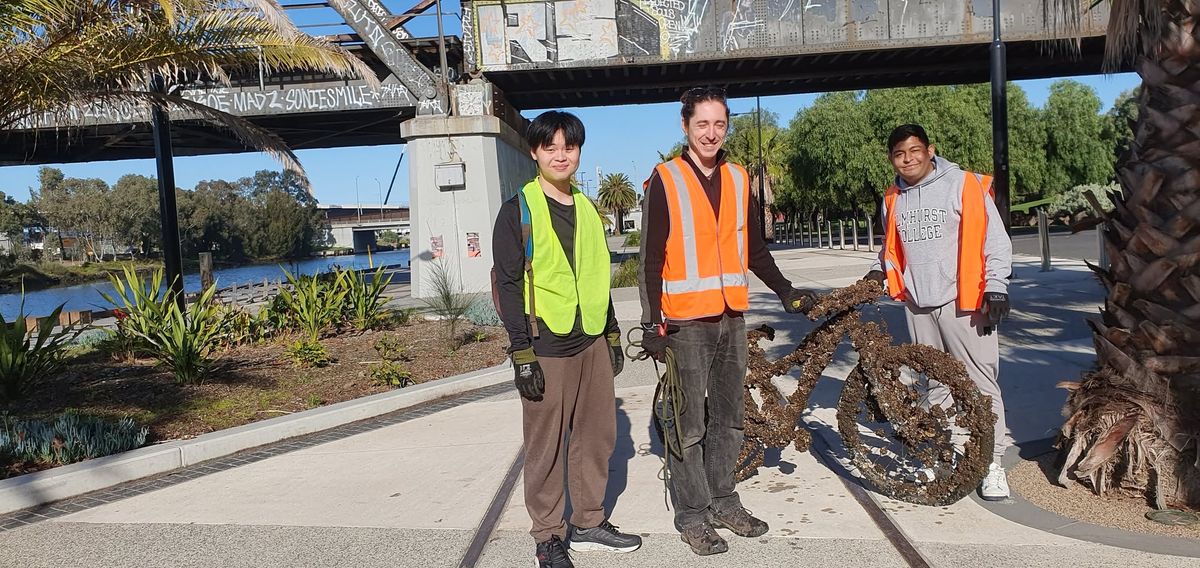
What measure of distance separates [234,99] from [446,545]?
55.9 ft

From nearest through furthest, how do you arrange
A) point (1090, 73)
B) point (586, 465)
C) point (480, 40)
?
1. point (586, 465)
2. point (480, 40)
3. point (1090, 73)

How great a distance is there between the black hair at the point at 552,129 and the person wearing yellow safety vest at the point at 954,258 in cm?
160

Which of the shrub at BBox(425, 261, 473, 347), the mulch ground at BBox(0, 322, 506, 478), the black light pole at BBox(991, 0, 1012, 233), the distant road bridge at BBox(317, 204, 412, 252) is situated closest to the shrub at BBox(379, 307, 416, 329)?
the shrub at BBox(425, 261, 473, 347)

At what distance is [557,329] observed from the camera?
3.49 m

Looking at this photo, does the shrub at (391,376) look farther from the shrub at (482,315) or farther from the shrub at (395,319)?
the shrub at (395,319)

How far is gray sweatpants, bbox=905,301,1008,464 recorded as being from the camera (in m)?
4.11

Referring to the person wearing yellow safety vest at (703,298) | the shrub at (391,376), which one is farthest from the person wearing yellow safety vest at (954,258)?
the shrub at (391,376)

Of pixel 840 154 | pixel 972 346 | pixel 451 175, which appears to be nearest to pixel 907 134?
pixel 972 346

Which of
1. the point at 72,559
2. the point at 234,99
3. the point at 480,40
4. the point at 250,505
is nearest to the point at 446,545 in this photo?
the point at 250,505

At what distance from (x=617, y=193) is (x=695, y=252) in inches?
3302

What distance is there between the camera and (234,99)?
60.6 ft

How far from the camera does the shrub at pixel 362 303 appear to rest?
38.0ft

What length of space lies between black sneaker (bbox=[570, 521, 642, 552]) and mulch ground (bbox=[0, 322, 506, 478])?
3.81 m

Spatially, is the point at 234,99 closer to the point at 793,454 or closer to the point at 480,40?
the point at 480,40
